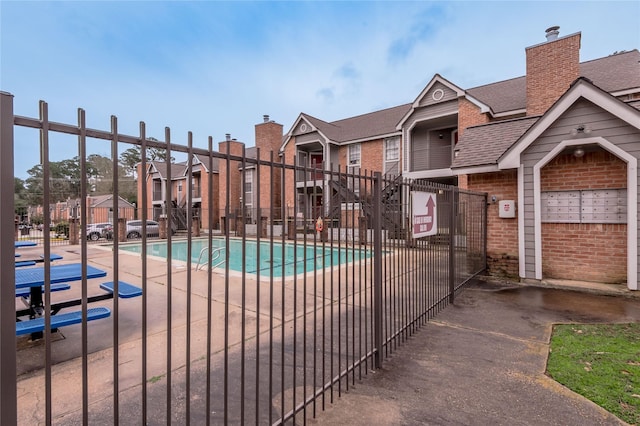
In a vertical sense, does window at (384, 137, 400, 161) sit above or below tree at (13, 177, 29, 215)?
above

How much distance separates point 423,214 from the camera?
16.1 feet

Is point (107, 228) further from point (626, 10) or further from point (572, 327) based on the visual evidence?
point (626, 10)

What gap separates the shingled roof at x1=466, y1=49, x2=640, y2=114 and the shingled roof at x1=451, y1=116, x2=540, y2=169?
5.55m

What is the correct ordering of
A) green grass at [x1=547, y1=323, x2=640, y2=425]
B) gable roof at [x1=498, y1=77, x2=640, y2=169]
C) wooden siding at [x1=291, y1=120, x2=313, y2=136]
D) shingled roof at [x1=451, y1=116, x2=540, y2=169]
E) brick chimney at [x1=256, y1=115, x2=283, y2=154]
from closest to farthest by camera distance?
1. green grass at [x1=547, y1=323, x2=640, y2=425]
2. gable roof at [x1=498, y1=77, x2=640, y2=169]
3. shingled roof at [x1=451, y1=116, x2=540, y2=169]
4. wooden siding at [x1=291, y1=120, x2=313, y2=136]
5. brick chimney at [x1=256, y1=115, x2=283, y2=154]

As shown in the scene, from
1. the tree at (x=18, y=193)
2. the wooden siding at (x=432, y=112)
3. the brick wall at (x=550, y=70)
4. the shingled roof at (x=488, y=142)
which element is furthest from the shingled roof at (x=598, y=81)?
the tree at (x=18, y=193)

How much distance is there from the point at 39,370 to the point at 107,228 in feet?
50.7

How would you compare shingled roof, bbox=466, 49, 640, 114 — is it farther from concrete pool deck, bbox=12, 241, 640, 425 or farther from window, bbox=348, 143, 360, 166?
concrete pool deck, bbox=12, 241, 640, 425

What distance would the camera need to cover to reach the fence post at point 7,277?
4.11ft

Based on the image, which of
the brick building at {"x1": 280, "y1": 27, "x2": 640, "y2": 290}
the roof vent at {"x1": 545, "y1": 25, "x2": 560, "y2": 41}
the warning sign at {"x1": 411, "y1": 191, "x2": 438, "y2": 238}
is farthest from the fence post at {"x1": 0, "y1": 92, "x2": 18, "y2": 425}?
the roof vent at {"x1": 545, "y1": 25, "x2": 560, "y2": 41}

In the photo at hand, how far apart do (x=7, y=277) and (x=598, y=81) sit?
60.3 feet

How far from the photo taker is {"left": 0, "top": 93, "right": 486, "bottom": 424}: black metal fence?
147 centimetres

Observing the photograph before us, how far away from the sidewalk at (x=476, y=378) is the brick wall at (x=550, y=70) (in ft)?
28.2

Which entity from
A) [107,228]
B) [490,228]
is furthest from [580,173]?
[107,228]

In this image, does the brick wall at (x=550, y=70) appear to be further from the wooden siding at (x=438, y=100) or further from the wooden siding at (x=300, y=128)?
the wooden siding at (x=300, y=128)
